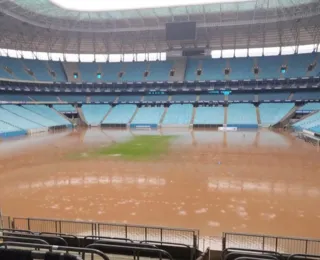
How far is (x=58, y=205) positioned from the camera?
12.3 metres

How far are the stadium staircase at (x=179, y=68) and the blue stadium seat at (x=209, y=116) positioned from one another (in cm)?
968

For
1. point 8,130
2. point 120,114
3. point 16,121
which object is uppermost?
point 120,114

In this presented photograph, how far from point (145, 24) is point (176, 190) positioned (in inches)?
1748

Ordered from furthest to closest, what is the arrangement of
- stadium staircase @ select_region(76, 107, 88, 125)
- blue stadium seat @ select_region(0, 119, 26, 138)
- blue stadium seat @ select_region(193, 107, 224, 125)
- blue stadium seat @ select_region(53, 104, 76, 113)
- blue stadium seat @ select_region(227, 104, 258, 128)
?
blue stadium seat @ select_region(53, 104, 76, 113) < stadium staircase @ select_region(76, 107, 88, 125) < blue stadium seat @ select_region(193, 107, 224, 125) < blue stadium seat @ select_region(227, 104, 258, 128) < blue stadium seat @ select_region(0, 119, 26, 138)

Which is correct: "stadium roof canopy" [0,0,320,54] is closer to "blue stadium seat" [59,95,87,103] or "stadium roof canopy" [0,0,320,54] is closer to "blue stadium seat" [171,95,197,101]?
"blue stadium seat" [59,95,87,103]

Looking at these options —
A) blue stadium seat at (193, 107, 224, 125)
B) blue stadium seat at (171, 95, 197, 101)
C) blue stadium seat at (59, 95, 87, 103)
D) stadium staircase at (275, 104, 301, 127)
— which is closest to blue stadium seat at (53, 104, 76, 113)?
blue stadium seat at (59, 95, 87, 103)

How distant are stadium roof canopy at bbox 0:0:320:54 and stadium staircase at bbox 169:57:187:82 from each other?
418cm

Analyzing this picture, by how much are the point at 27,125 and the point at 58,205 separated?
126 feet

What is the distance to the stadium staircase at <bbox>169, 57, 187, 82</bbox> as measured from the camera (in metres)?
63.7

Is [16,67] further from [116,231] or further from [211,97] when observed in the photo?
[116,231]

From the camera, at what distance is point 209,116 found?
5522 cm

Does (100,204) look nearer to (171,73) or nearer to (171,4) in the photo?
(171,4)

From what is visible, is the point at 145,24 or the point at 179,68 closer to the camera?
the point at 145,24

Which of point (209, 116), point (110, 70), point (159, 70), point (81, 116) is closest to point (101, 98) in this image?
point (110, 70)
